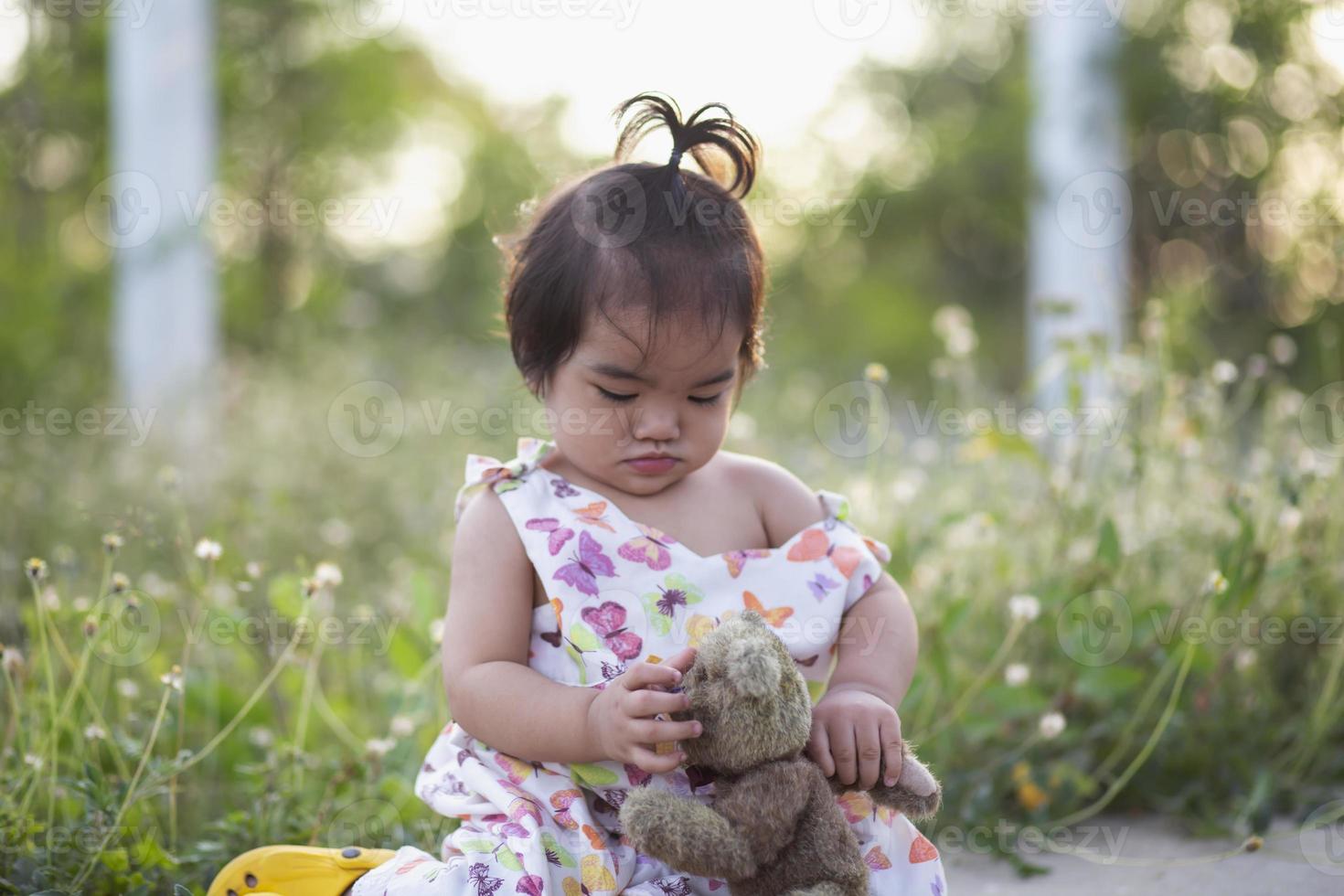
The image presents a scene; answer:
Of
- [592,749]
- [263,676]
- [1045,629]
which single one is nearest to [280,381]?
[263,676]

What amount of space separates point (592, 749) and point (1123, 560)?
1613 millimetres

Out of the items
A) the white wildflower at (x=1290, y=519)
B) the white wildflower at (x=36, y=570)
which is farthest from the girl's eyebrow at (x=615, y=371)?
the white wildflower at (x=1290, y=519)

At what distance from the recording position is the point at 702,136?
1.86 metres

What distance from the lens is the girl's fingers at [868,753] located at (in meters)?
1.61

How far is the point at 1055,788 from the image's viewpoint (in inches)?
94.6

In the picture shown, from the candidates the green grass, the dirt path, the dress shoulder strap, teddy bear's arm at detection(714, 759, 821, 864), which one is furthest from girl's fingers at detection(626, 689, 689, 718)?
the dirt path

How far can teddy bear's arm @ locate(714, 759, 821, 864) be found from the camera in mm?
1441

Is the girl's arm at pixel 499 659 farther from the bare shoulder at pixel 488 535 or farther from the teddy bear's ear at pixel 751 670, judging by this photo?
the teddy bear's ear at pixel 751 670

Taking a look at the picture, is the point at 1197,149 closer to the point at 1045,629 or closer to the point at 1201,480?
the point at 1201,480

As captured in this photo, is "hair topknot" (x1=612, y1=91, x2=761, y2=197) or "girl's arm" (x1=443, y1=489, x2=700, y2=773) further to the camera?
"hair topknot" (x1=612, y1=91, x2=761, y2=197)

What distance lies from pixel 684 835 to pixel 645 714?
6.2 inches

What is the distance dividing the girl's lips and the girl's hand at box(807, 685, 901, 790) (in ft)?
1.38

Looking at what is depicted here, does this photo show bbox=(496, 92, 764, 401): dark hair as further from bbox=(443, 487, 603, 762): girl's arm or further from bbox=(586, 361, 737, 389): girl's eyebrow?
bbox=(443, 487, 603, 762): girl's arm

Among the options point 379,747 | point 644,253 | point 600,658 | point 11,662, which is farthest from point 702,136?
point 11,662
